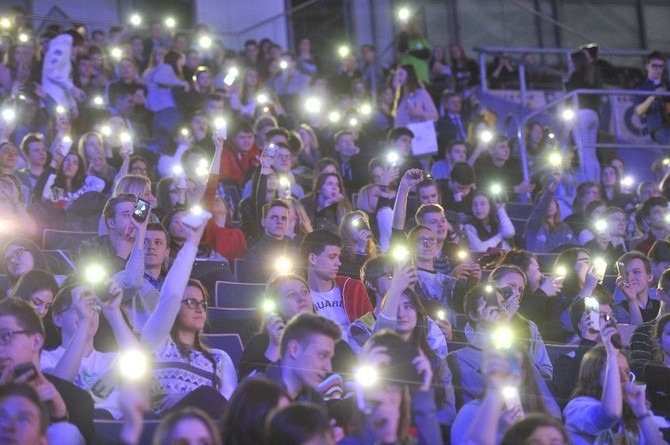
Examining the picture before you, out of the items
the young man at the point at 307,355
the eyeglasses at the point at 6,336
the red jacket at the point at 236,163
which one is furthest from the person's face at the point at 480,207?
the eyeglasses at the point at 6,336

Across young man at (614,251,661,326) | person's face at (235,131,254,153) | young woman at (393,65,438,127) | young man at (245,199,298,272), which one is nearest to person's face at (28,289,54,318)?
young man at (245,199,298,272)

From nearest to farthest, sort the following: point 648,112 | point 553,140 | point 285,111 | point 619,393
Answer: point 619,393, point 553,140, point 648,112, point 285,111

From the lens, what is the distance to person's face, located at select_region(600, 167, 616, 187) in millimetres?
9727

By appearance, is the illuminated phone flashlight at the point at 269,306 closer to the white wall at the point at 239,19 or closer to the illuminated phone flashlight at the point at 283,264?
the illuminated phone flashlight at the point at 283,264

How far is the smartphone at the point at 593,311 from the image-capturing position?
559cm

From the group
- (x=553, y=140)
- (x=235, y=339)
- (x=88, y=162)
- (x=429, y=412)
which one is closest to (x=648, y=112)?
(x=553, y=140)

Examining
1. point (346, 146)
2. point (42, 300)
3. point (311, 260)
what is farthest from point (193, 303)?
point (346, 146)

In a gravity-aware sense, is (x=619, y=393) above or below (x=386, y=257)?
below

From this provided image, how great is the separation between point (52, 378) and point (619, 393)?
2409 millimetres

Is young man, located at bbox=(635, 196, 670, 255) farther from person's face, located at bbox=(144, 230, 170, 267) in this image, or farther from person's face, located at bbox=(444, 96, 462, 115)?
person's face, located at bbox=(144, 230, 170, 267)

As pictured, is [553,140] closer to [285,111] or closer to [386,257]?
[285,111]

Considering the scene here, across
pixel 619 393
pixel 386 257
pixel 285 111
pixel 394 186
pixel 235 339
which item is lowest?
pixel 619 393

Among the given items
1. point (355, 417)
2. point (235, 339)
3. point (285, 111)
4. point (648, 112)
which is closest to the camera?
point (355, 417)

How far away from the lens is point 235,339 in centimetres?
571
